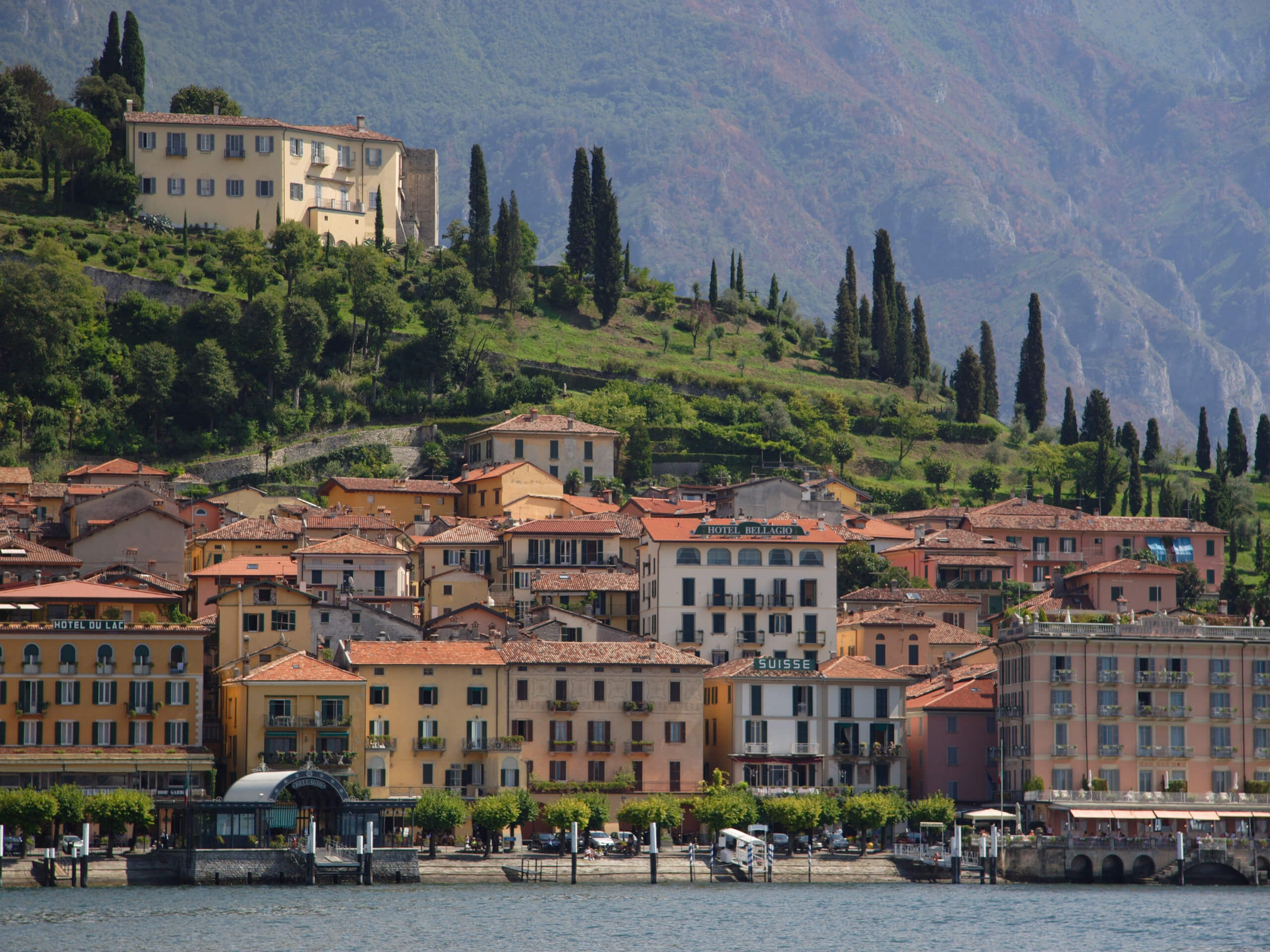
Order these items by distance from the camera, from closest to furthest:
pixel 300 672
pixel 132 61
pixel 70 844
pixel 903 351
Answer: pixel 70 844, pixel 300 672, pixel 132 61, pixel 903 351

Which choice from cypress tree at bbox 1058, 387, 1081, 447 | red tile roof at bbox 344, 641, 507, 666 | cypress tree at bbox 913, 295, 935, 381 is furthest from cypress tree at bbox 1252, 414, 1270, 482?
red tile roof at bbox 344, 641, 507, 666

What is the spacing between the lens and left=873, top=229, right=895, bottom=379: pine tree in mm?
165125

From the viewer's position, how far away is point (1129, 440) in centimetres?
15688

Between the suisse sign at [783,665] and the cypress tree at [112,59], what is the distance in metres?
90.5

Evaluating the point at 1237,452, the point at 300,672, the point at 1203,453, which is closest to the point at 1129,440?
the point at 1237,452

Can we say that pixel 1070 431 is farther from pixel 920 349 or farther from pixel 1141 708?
pixel 1141 708

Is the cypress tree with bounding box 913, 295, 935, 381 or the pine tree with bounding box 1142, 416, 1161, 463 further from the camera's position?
the cypress tree with bounding box 913, 295, 935, 381

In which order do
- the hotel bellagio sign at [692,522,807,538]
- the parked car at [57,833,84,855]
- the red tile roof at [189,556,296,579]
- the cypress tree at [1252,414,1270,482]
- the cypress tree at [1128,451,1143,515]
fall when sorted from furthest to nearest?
the cypress tree at [1252,414,1270,482]
the cypress tree at [1128,451,1143,515]
the hotel bellagio sign at [692,522,807,538]
the red tile roof at [189,556,296,579]
the parked car at [57,833,84,855]

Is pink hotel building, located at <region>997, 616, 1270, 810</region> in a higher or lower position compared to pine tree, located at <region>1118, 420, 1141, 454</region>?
lower

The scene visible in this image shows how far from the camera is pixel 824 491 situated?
5103 inches

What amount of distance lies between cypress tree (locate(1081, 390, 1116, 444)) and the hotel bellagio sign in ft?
205

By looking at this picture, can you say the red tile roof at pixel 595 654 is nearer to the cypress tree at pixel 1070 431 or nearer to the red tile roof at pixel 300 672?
the red tile roof at pixel 300 672

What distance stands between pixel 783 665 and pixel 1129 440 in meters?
71.9

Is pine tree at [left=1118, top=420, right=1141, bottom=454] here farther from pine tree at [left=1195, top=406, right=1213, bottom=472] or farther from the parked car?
the parked car
